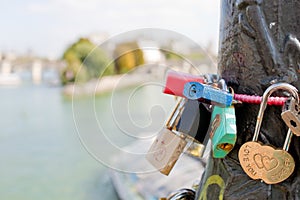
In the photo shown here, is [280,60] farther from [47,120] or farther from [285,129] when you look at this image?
[47,120]

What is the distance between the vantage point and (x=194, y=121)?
529 mm

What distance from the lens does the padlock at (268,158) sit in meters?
0.45

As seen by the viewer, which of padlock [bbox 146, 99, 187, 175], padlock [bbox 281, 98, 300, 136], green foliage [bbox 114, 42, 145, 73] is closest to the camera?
padlock [bbox 281, 98, 300, 136]

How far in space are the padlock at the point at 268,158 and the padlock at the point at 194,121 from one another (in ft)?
0.25

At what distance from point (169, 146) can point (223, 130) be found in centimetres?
11

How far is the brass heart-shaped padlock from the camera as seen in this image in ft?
1.48

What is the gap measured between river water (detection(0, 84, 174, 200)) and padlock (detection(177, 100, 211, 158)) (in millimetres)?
108

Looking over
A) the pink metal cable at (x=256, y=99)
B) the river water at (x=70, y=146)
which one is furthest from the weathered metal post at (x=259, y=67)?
the river water at (x=70, y=146)

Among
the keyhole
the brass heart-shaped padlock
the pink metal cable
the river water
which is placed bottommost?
the river water

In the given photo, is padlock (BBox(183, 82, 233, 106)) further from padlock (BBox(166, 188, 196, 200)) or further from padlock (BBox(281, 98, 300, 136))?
padlock (BBox(166, 188, 196, 200))

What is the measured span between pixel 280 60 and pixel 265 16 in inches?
2.4

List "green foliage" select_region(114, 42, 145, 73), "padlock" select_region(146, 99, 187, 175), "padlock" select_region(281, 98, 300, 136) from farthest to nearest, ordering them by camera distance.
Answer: "green foliage" select_region(114, 42, 145, 73)
"padlock" select_region(146, 99, 187, 175)
"padlock" select_region(281, 98, 300, 136)

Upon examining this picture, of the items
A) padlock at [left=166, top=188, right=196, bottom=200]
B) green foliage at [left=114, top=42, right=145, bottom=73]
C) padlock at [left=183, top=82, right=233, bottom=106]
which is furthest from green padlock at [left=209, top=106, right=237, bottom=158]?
green foliage at [left=114, top=42, right=145, bottom=73]

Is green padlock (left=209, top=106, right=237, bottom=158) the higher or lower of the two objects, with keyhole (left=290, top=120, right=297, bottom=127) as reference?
lower
